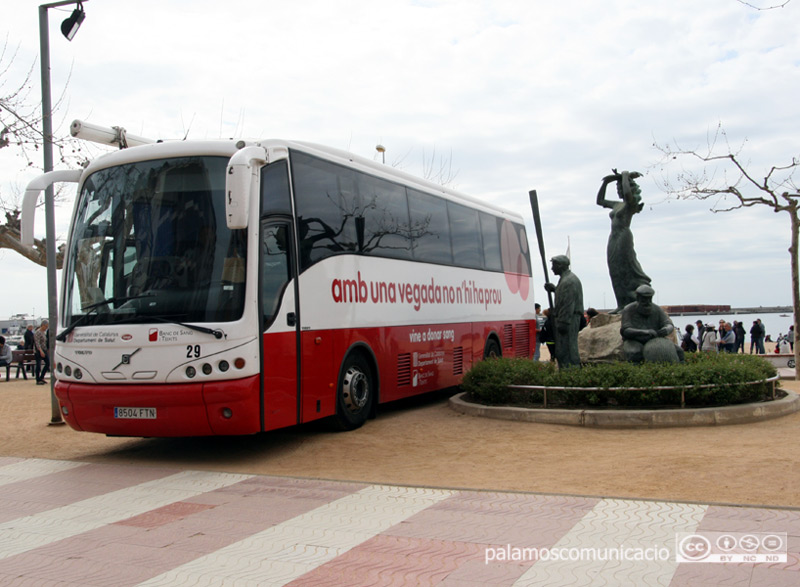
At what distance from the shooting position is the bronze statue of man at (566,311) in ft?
45.1

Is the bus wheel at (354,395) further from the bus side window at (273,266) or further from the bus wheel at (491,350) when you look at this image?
the bus wheel at (491,350)

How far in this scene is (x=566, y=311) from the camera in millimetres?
13742

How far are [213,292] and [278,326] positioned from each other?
0.87 meters

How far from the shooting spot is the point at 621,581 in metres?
4.91

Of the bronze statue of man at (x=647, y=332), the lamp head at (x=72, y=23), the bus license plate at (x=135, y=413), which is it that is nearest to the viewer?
the bus license plate at (x=135, y=413)

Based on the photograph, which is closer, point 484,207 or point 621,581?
point 621,581

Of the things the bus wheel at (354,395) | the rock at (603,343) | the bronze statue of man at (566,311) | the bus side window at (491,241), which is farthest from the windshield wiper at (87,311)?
the rock at (603,343)

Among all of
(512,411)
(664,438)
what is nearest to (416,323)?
(512,411)

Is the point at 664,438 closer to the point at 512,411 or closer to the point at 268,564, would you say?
the point at 512,411

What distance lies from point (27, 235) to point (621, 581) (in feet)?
24.5

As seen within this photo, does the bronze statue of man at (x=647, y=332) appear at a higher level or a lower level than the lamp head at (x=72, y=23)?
lower

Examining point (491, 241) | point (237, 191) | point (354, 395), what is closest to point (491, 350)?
point (491, 241)

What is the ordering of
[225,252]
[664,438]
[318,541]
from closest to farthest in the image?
1. [318,541]
2. [225,252]
3. [664,438]

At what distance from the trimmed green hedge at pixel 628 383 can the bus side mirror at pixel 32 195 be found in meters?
6.70
